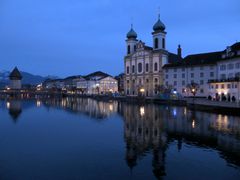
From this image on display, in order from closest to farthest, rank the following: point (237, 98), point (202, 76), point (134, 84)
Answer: point (237, 98) → point (202, 76) → point (134, 84)

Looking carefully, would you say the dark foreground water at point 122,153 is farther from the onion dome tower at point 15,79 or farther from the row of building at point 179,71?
the onion dome tower at point 15,79

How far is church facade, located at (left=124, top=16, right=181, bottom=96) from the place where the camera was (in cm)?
9612

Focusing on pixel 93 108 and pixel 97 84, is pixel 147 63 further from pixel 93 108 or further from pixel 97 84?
pixel 97 84

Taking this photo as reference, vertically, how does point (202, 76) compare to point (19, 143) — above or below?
above

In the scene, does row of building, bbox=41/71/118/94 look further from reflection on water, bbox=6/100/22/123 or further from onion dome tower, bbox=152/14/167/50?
reflection on water, bbox=6/100/22/123

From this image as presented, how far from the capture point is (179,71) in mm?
85312

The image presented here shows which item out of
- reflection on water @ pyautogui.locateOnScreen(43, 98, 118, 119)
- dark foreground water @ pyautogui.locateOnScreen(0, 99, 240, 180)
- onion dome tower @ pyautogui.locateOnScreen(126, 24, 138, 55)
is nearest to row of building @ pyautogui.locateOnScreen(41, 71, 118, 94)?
onion dome tower @ pyautogui.locateOnScreen(126, 24, 138, 55)

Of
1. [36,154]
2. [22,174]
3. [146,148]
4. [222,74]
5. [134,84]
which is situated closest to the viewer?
[22,174]

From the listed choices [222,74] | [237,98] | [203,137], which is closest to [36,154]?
[203,137]

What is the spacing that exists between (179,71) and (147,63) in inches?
659

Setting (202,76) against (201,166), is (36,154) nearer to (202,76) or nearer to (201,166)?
(201,166)

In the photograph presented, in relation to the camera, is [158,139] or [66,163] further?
[158,139]

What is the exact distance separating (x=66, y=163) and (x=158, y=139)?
33.9ft

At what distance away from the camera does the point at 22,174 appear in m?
16.2
